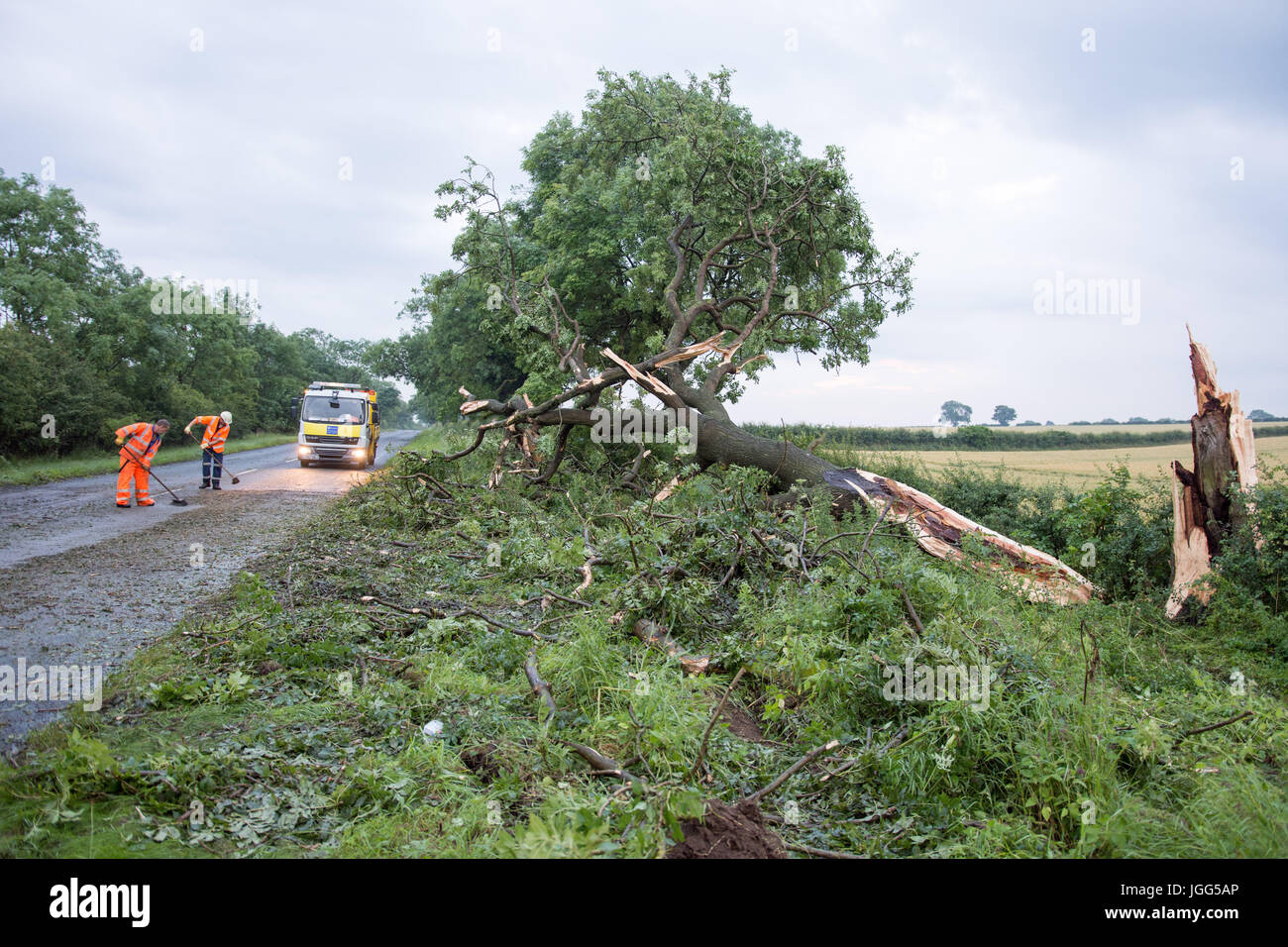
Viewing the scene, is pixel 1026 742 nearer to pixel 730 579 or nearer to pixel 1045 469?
pixel 730 579

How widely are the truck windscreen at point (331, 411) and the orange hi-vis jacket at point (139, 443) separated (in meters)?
9.91

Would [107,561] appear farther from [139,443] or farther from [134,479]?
[134,479]

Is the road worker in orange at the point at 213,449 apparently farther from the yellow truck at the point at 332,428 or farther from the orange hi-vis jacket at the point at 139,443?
the yellow truck at the point at 332,428

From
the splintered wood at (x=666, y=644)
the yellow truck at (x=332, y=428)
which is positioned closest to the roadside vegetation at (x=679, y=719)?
Answer: the splintered wood at (x=666, y=644)

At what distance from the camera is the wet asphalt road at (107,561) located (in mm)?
5586

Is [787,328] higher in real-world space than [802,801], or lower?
higher

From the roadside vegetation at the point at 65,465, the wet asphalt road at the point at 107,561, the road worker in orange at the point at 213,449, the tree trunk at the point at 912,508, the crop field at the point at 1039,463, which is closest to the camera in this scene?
the wet asphalt road at the point at 107,561

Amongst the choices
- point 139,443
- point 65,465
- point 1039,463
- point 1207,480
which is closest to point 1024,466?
point 1039,463

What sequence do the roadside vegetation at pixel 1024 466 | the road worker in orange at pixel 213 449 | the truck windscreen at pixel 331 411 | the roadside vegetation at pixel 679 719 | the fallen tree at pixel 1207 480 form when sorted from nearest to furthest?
the roadside vegetation at pixel 679 719
the fallen tree at pixel 1207 480
the roadside vegetation at pixel 1024 466
the road worker in orange at pixel 213 449
the truck windscreen at pixel 331 411

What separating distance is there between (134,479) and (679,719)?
1312cm
